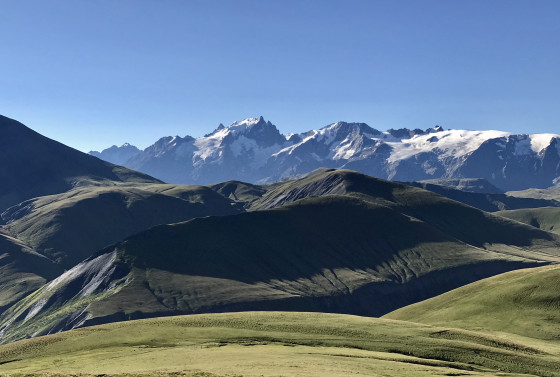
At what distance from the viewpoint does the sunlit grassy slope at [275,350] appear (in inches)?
3605

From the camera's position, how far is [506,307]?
16388 cm

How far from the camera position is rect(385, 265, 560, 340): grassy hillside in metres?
152

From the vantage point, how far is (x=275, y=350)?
107438 mm

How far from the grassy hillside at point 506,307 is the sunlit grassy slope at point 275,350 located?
13.2 metres

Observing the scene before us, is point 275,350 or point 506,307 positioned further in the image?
point 506,307

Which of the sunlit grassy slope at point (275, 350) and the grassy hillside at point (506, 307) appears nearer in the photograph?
the sunlit grassy slope at point (275, 350)

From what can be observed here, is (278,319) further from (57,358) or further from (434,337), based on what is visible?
(57,358)

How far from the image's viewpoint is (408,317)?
601 feet

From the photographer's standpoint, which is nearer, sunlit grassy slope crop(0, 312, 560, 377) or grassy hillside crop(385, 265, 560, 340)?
sunlit grassy slope crop(0, 312, 560, 377)

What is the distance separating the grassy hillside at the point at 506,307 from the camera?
497 feet

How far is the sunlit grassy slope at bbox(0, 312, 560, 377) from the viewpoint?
300 ft

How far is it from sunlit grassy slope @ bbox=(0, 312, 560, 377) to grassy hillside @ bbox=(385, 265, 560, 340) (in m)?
13.2

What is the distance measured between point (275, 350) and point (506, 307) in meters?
80.3

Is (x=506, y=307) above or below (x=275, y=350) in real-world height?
below
